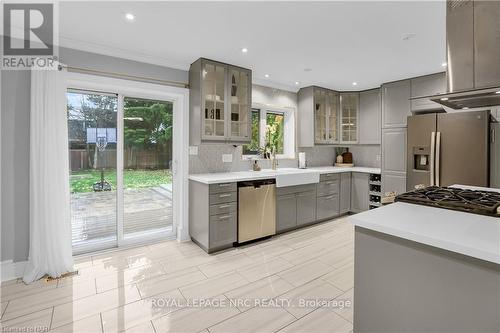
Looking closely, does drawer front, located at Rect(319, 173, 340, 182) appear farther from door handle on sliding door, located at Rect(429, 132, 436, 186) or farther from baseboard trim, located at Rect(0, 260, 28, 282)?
baseboard trim, located at Rect(0, 260, 28, 282)

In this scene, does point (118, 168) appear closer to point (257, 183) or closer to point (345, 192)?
point (257, 183)

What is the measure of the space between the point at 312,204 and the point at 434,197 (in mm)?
2557

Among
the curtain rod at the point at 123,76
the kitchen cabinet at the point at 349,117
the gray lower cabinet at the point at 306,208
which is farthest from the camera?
the kitchen cabinet at the point at 349,117

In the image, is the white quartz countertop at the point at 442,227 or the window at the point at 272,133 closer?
the white quartz countertop at the point at 442,227

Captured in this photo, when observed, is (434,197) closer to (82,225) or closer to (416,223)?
(416,223)

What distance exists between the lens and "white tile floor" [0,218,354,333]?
194cm

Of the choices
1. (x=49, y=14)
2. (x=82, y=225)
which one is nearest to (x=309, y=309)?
(x=82, y=225)

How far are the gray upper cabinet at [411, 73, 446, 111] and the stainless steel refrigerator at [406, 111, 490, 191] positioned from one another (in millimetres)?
421

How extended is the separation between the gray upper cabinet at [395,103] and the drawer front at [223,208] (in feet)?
10.2

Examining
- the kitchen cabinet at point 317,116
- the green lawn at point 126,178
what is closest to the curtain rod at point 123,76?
the green lawn at point 126,178

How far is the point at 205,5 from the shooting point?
211 centimetres

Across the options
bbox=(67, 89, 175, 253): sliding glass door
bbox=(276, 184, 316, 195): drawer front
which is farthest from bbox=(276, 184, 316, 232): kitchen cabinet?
bbox=(67, 89, 175, 253): sliding glass door

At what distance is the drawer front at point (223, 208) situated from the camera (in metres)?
3.19

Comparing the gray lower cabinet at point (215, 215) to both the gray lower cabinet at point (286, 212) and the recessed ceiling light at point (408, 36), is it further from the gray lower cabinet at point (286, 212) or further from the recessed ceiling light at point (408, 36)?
the recessed ceiling light at point (408, 36)
